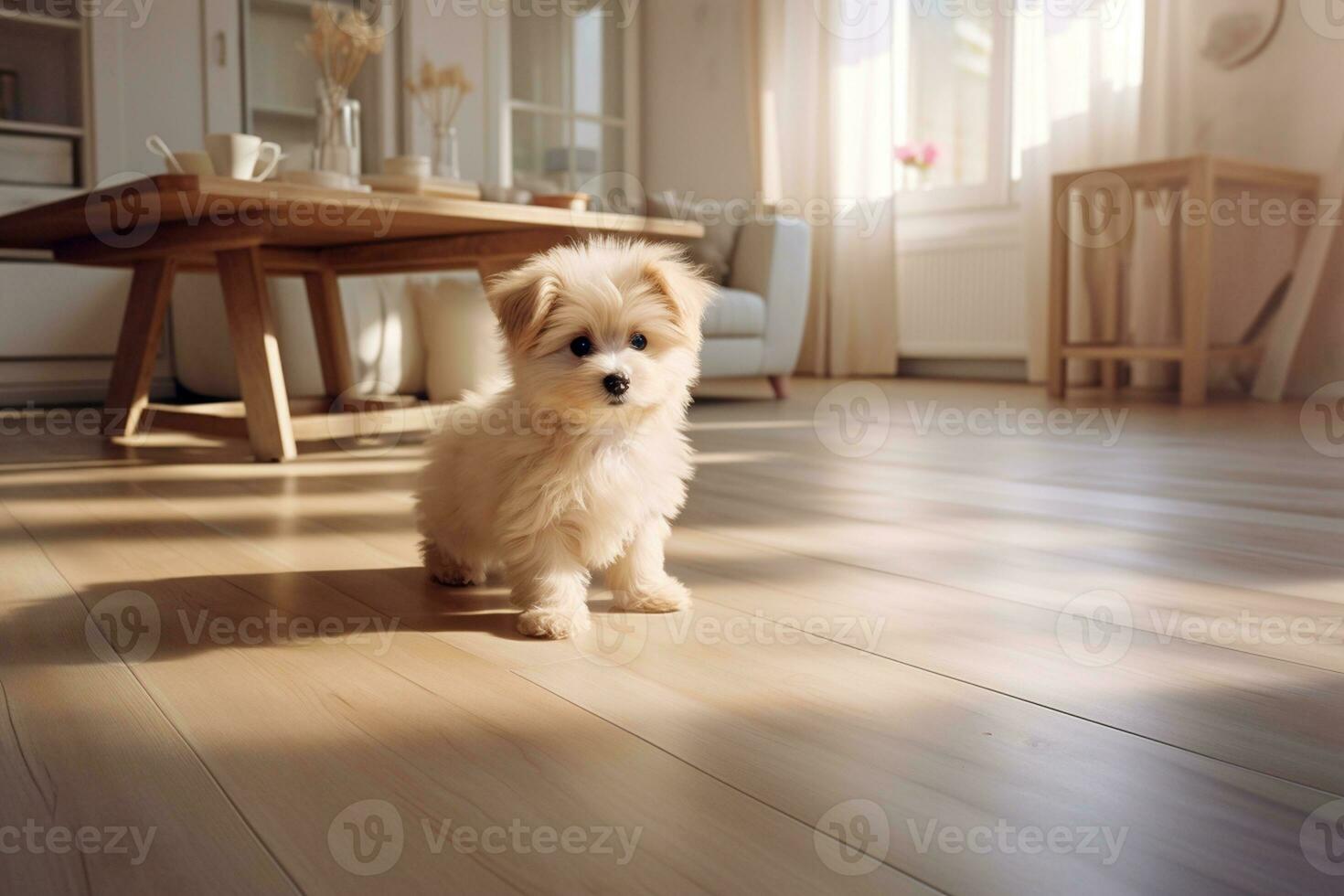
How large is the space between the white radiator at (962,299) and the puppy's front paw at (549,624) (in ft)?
15.7

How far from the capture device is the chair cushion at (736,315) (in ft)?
13.9

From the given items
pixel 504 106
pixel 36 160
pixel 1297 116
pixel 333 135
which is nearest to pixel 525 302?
pixel 333 135

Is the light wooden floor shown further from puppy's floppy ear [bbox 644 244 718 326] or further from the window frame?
the window frame

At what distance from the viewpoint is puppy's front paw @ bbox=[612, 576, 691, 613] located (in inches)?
51.0

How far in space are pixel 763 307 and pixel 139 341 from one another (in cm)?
241

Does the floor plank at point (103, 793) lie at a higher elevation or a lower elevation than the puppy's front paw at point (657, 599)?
lower

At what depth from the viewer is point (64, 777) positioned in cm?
80

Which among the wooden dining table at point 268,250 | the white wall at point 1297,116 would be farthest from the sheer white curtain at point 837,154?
the wooden dining table at point 268,250

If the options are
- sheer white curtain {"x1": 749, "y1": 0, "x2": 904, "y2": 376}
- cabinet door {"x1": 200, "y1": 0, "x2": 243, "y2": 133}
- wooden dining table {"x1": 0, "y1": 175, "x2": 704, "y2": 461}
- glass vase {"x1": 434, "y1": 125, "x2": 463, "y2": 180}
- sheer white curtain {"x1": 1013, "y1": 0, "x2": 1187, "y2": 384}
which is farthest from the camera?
sheer white curtain {"x1": 749, "y1": 0, "x2": 904, "y2": 376}

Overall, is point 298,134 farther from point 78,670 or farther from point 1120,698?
point 1120,698

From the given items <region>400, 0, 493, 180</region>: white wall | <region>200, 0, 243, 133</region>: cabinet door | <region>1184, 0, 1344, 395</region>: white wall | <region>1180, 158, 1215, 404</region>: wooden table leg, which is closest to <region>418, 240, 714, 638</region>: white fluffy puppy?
<region>1180, 158, 1215, 404</region>: wooden table leg

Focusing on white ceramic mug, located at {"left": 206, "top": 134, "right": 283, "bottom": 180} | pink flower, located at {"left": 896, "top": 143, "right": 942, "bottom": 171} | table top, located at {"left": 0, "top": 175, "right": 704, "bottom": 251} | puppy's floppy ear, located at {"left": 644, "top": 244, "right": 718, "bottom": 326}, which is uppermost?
pink flower, located at {"left": 896, "top": 143, "right": 942, "bottom": 171}

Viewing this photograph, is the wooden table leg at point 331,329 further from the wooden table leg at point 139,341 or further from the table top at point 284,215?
the wooden table leg at point 139,341

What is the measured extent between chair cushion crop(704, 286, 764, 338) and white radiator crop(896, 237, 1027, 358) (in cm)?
177
